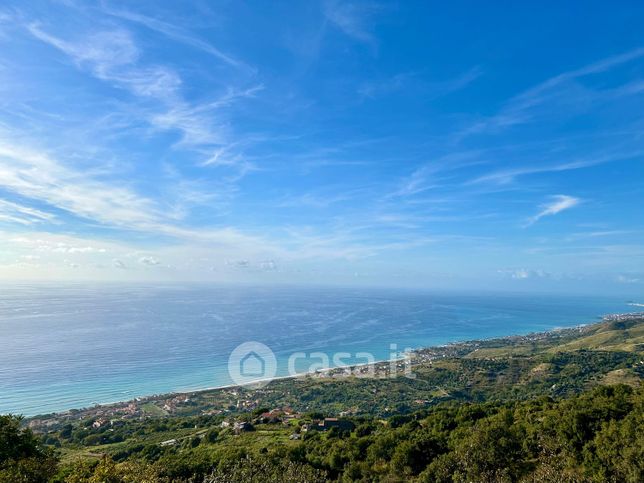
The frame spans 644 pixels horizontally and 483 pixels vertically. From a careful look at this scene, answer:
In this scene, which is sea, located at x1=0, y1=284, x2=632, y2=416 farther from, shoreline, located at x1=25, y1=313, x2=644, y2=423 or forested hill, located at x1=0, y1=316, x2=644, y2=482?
forested hill, located at x1=0, y1=316, x2=644, y2=482

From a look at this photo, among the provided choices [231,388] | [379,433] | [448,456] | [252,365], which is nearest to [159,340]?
[252,365]

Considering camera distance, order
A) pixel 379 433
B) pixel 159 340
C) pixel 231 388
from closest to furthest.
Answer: pixel 379 433, pixel 231 388, pixel 159 340

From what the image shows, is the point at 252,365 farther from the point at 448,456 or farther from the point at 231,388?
the point at 448,456

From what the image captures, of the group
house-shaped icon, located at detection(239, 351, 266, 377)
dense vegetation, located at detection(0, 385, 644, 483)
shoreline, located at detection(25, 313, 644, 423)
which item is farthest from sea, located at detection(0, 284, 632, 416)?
dense vegetation, located at detection(0, 385, 644, 483)

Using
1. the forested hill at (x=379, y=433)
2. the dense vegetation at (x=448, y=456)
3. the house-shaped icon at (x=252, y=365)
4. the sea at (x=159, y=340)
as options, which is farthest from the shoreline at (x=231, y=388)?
the dense vegetation at (x=448, y=456)

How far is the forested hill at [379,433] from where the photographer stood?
15.5 meters

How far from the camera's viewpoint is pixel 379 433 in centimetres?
2888

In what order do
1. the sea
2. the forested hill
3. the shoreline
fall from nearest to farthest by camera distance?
the forested hill → the shoreline → the sea

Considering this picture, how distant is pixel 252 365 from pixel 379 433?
59.4 metres

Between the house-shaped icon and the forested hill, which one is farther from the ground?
the forested hill

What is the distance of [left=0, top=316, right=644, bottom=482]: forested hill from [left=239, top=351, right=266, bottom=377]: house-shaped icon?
12879mm

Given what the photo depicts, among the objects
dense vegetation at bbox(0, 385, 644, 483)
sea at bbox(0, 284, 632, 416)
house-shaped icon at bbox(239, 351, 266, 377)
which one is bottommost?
house-shaped icon at bbox(239, 351, 266, 377)

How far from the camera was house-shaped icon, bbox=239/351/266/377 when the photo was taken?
255ft

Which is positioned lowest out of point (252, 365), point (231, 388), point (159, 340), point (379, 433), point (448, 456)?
point (252, 365)
